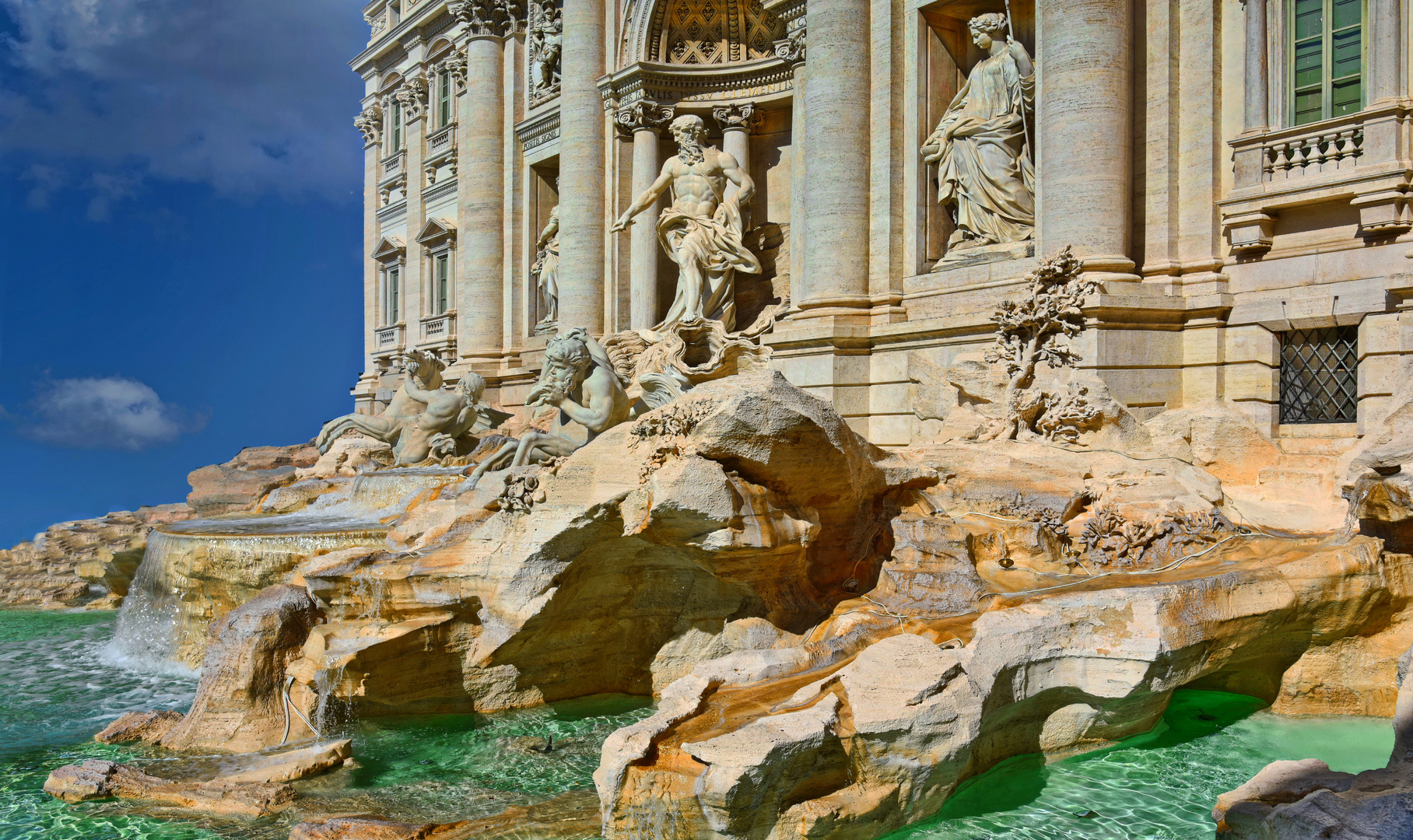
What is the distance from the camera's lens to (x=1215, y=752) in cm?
589

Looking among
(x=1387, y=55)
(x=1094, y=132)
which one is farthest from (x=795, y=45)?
(x=1387, y=55)

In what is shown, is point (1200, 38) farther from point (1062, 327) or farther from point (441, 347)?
point (441, 347)

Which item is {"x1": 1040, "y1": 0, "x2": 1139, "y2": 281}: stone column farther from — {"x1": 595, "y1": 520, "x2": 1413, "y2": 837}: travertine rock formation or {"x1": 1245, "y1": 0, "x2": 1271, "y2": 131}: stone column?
{"x1": 595, "y1": 520, "x2": 1413, "y2": 837}: travertine rock formation

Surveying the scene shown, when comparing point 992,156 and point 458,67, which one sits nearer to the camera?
point 992,156

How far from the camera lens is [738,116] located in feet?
50.3

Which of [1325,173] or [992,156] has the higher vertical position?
[992,156]

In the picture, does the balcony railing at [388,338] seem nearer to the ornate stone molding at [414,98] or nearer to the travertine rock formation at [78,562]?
the ornate stone molding at [414,98]

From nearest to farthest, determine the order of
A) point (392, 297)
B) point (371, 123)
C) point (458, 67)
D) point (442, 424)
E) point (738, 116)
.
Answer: point (442, 424)
point (738, 116)
point (458, 67)
point (392, 297)
point (371, 123)

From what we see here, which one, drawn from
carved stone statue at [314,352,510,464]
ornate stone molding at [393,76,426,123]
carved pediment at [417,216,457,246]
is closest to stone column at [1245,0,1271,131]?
carved stone statue at [314,352,510,464]

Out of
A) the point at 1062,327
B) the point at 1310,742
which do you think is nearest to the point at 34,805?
the point at 1310,742

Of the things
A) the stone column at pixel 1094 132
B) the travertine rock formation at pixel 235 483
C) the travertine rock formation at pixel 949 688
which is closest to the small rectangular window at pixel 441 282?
the travertine rock formation at pixel 235 483

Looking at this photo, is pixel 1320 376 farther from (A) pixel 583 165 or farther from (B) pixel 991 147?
(A) pixel 583 165

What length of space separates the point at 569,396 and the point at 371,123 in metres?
19.4

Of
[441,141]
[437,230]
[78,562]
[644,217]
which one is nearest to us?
[78,562]
